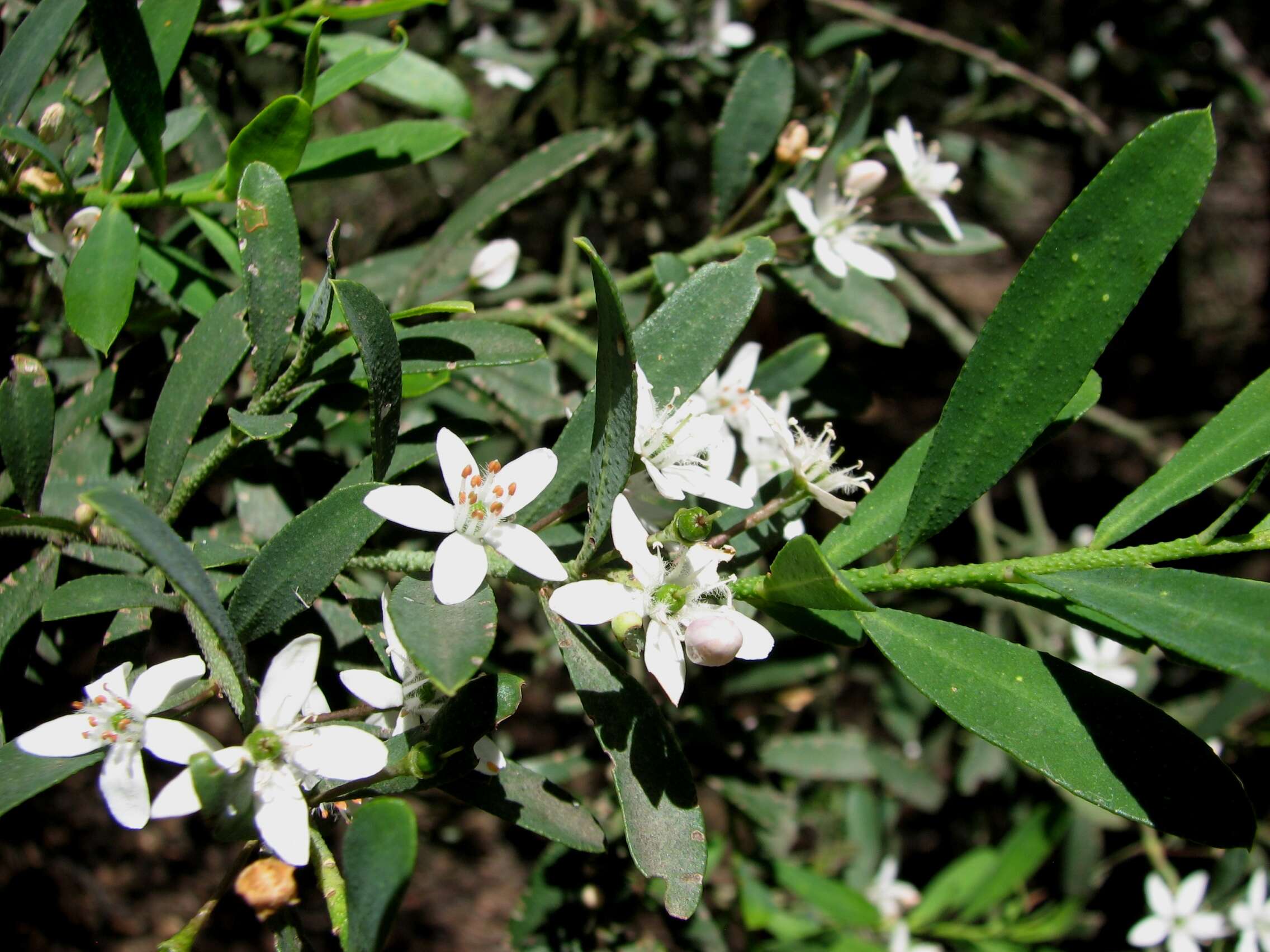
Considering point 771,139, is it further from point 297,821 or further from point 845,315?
point 297,821

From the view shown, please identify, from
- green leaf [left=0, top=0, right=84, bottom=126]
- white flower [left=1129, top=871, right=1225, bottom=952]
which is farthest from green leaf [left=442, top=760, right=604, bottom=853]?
white flower [left=1129, top=871, right=1225, bottom=952]

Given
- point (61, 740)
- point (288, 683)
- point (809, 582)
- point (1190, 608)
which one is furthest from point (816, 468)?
point (61, 740)

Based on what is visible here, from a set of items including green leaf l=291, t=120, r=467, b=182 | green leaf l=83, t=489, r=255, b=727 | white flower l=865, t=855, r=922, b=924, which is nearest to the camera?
green leaf l=83, t=489, r=255, b=727

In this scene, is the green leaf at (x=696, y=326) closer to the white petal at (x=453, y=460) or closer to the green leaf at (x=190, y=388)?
the white petal at (x=453, y=460)

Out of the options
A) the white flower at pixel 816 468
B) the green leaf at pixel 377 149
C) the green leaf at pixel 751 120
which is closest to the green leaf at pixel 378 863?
the white flower at pixel 816 468

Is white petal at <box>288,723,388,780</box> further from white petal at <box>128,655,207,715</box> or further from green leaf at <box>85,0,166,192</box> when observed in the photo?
green leaf at <box>85,0,166,192</box>

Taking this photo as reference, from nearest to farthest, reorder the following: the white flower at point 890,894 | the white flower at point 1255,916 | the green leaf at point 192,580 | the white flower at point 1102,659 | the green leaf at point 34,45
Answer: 1. the green leaf at point 192,580
2. the green leaf at point 34,45
3. the white flower at point 1255,916
4. the white flower at point 1102,659
5. the white flower at point 890,894

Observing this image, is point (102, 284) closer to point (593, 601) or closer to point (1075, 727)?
point (593, 601)
